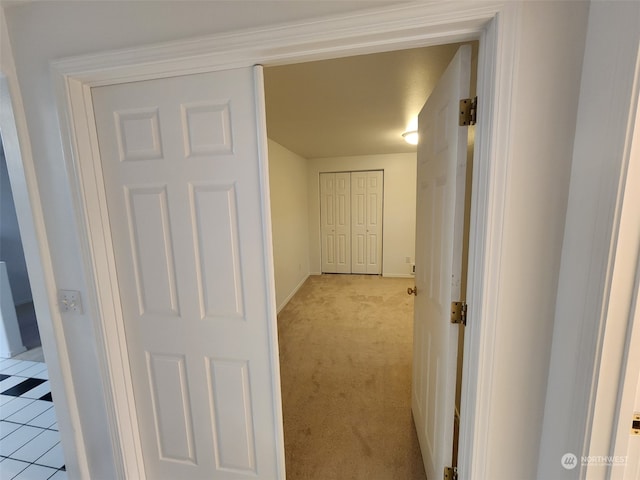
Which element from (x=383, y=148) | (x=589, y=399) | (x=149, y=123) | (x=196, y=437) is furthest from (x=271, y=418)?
(x=383, y=148)

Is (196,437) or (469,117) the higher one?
(469,117)

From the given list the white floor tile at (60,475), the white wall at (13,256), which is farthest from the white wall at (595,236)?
the white wall at (13,256)

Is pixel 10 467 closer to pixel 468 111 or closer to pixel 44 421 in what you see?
pixel 44 421

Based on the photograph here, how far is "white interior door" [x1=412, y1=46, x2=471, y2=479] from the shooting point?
1.01 m

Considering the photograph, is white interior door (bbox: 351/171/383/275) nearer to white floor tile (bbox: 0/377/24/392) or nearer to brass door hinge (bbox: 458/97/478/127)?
brass door hinge (bbox: 458/97/478/127)

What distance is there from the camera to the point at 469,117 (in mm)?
945

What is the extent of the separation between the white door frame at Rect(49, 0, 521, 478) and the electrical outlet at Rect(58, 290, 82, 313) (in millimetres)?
100

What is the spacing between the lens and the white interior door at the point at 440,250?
1.01 m

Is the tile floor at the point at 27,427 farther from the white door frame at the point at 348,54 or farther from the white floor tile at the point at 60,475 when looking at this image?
the white door frame at the point at 348,54

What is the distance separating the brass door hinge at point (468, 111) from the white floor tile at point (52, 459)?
2806mm

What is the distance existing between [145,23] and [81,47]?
0.97 ft

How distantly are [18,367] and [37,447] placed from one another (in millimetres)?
1370

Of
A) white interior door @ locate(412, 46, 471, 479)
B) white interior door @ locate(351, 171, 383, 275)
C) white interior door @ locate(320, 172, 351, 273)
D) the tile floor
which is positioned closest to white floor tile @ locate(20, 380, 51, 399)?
Answer: the tile floor

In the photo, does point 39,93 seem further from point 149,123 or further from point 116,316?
point 116,316
